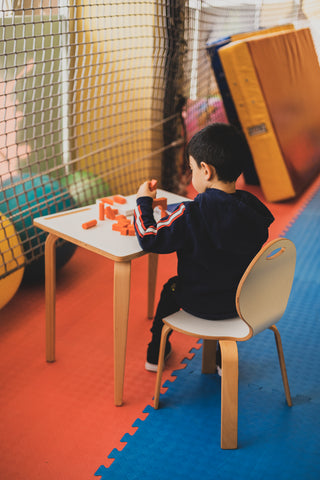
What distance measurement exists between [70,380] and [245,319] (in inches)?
30.7

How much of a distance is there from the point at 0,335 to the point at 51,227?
2.21 ft

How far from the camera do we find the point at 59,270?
8.47ft

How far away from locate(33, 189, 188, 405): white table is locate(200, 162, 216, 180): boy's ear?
317 mm

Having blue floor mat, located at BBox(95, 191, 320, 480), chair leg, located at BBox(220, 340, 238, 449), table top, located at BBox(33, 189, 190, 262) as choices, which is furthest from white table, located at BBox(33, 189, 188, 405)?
chair leg, located at BBox(220, 340, 238, 449)

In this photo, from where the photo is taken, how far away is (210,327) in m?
1.48

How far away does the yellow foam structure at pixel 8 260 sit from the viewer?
1985 mm

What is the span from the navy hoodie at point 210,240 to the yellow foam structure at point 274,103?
6.89ft

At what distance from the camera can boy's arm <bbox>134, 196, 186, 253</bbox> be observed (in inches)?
56.4

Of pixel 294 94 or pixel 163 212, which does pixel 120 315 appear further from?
pixel 294 94

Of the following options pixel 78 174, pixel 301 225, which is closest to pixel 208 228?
pixel 78 174

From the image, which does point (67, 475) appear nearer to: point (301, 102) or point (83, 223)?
point (83, 223)

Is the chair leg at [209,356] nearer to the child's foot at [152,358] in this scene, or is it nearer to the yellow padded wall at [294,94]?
the child's foot at [152,358]

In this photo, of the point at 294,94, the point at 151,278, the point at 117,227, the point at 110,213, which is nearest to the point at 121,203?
the point at 110,213

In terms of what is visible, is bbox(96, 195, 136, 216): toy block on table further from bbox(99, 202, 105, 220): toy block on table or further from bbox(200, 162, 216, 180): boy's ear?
bbox(200, 162, 216, 180): boy's ear
